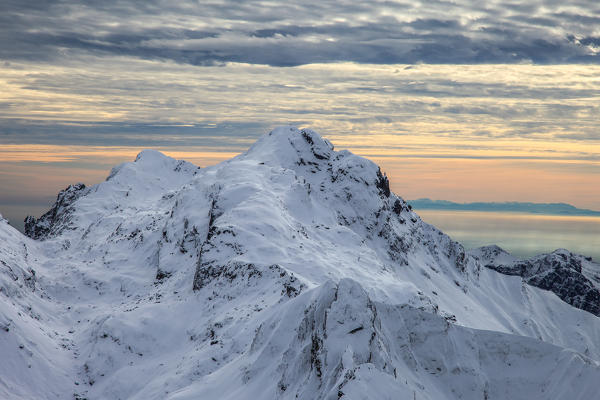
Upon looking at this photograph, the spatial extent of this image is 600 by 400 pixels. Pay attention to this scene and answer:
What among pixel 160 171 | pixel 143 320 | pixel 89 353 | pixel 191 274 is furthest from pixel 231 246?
pixel 160 171

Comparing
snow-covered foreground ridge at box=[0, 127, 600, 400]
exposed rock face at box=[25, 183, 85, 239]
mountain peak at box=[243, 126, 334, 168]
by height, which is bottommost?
exposed rock face at box=[25, 183, 85, 239]

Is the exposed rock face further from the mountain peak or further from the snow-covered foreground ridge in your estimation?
the mountain peak

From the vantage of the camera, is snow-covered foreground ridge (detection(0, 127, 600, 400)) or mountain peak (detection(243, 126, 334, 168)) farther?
mountain peak (detection(243, 126, 334, 168))

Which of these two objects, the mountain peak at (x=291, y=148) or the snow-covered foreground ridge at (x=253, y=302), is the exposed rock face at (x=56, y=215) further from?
the mountain peak at (x=291, y=148)

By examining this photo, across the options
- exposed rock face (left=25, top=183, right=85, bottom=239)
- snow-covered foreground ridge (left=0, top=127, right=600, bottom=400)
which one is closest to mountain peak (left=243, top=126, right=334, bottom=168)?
snow-covered foreground ridge (left=0, top=127, right=600, bottom=400)

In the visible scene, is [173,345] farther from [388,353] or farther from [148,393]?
[388,353]

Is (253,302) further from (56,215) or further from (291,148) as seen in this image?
(56,215)

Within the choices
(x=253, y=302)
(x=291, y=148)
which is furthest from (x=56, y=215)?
Answer: (x=253, y=302)
